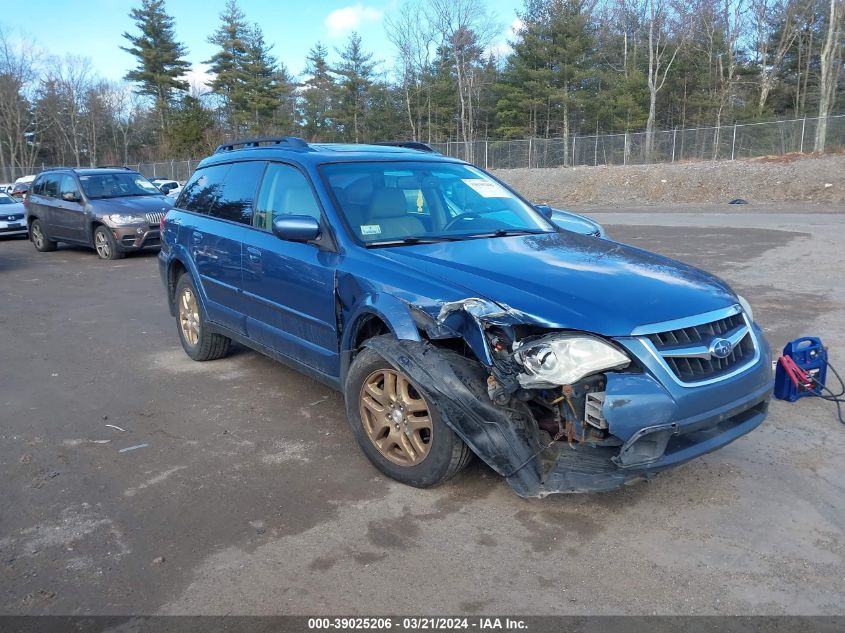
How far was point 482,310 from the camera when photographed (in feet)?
10.8

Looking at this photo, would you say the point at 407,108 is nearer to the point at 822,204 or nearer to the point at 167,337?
the point at 822,204

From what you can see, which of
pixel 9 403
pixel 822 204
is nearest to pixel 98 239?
pixel 9 403

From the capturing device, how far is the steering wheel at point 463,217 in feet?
14.7

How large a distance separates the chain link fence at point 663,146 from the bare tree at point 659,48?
A: 735cm

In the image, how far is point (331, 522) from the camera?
3414mm

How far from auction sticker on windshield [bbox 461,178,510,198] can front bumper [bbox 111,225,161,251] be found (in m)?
10.1

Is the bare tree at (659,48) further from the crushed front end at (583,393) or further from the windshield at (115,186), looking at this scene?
the crushed front end at (583,393)

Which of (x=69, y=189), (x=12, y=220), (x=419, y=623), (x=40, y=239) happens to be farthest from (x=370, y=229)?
(x=12, y=220)

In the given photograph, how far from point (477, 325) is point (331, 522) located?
125cm

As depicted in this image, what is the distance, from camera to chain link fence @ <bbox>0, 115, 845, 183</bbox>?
109 feet

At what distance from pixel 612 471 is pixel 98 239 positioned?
1313 centimetres

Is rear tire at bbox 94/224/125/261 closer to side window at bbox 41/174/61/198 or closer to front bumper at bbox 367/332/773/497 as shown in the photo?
side window at bbox 41/174/61/198

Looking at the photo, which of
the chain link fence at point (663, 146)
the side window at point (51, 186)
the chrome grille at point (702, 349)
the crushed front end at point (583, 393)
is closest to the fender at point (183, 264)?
the crushed front end at point (583, 393)

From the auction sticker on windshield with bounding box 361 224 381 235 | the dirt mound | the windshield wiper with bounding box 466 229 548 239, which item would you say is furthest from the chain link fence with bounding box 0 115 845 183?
the auction sticker on windshield with bounding box 361 224 381 235
